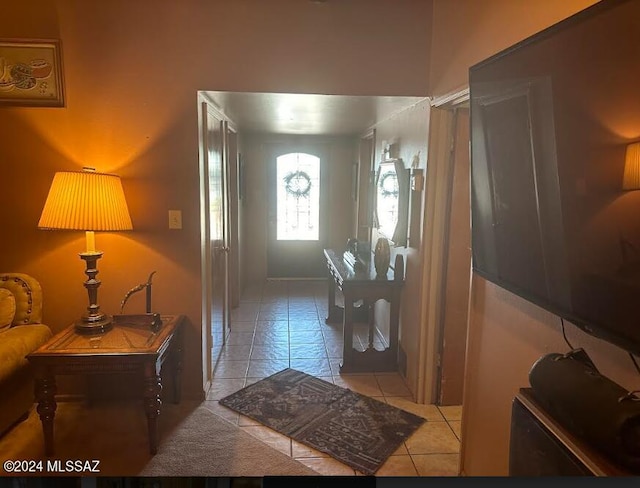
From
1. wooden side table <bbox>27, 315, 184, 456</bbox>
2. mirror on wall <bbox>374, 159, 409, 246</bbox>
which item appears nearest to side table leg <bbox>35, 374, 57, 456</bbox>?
wooden side table <bbox>27, 315, 184, 456</bbox>

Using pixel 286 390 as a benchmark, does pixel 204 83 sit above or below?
above

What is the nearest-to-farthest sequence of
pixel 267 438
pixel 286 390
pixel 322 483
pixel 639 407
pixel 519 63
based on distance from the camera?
pixel 639 407 < pixel 519 63 < pixel 322 483 < pixel 267 438 < pixel 286 390

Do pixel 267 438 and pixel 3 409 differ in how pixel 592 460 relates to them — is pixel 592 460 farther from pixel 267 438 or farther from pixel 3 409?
pixel 3 409

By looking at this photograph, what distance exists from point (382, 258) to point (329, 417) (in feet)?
3.56

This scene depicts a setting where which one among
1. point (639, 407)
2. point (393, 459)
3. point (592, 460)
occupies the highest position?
point (639, 407)

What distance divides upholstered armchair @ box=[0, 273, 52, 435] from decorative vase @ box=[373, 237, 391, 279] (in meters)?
1.99

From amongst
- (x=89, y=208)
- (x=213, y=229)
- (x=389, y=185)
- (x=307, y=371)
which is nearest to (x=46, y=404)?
(x=89, y=208)

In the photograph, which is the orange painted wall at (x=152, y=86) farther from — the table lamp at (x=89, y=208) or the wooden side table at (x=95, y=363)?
the wooden side table at (x=95, y=363)

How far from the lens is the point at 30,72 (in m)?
2.19

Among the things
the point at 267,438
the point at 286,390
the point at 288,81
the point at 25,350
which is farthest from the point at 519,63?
the point at 25,350

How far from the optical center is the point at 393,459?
2021 mm

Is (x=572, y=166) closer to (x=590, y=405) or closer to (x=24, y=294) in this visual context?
(x=590, y=405)

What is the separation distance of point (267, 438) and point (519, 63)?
6.48ft

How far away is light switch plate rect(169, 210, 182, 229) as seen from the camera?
2375 mm
